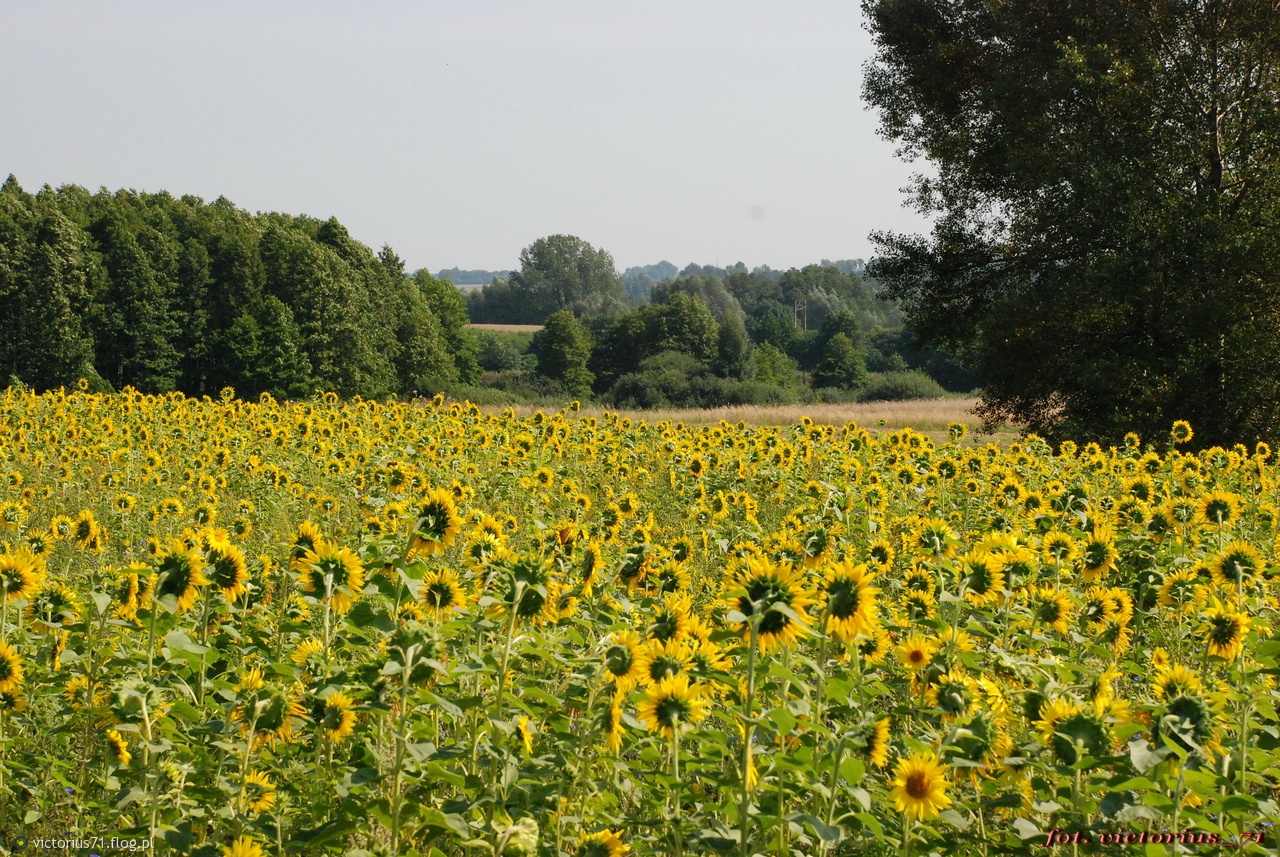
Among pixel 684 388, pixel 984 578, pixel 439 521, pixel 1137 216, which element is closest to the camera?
pixel 439 521

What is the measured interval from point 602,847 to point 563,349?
6879 centimetres

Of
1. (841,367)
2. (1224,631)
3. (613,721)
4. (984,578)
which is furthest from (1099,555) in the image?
(841,367)

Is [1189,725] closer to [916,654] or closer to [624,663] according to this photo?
[916,654]

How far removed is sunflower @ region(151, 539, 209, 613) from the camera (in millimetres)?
2684

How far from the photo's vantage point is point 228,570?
2.98 m

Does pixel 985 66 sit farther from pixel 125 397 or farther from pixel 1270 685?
pixel 1270 685

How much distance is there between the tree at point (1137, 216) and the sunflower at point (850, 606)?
1525 cm

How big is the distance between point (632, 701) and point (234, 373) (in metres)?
44.6

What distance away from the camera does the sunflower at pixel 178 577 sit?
268cm

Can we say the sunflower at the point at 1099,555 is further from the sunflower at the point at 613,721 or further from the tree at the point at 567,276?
the tree at the point at 567,276

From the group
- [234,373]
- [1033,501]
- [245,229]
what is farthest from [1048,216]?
[245,229]

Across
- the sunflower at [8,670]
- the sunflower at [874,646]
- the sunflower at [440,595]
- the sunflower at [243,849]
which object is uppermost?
the sunflower at [440,595]

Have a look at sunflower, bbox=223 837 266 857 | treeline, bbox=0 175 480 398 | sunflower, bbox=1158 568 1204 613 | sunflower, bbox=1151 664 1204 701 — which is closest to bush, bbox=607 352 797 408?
treeline, bbox=0 175 480 398

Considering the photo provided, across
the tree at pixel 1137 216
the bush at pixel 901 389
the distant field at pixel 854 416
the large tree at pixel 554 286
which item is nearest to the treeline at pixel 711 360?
the bush at pixel 901 389
